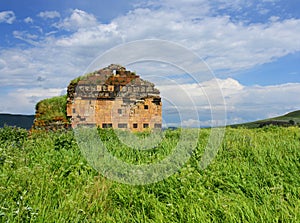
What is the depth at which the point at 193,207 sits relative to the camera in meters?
4.27

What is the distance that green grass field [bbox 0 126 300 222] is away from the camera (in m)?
3.98

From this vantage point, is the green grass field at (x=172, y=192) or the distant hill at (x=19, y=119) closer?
the green grass field at (x=172, y=192)

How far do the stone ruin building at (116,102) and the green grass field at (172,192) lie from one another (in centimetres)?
594

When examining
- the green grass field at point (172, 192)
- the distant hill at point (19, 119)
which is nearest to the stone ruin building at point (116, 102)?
the distant hill at point (19, 119)

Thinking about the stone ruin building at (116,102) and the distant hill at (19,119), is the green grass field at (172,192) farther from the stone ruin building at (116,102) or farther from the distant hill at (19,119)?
the distant hill at (19,119)

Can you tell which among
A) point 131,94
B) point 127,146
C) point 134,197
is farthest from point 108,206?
point 131,94

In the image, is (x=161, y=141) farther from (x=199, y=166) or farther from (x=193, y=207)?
(x=193, y=207)

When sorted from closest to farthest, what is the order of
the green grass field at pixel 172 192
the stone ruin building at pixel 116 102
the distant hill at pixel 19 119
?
the green grass field at pixel 172 192 < the stone ruin building at pixel 116 102 < the distant hill at pixel 19 119

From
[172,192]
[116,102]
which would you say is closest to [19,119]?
[116,102]

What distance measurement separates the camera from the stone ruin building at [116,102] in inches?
502

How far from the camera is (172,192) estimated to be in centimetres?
495

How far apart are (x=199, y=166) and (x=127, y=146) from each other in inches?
85.6

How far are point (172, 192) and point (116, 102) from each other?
27.0 ft

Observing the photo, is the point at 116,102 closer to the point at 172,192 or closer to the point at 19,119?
the point at 19,119
